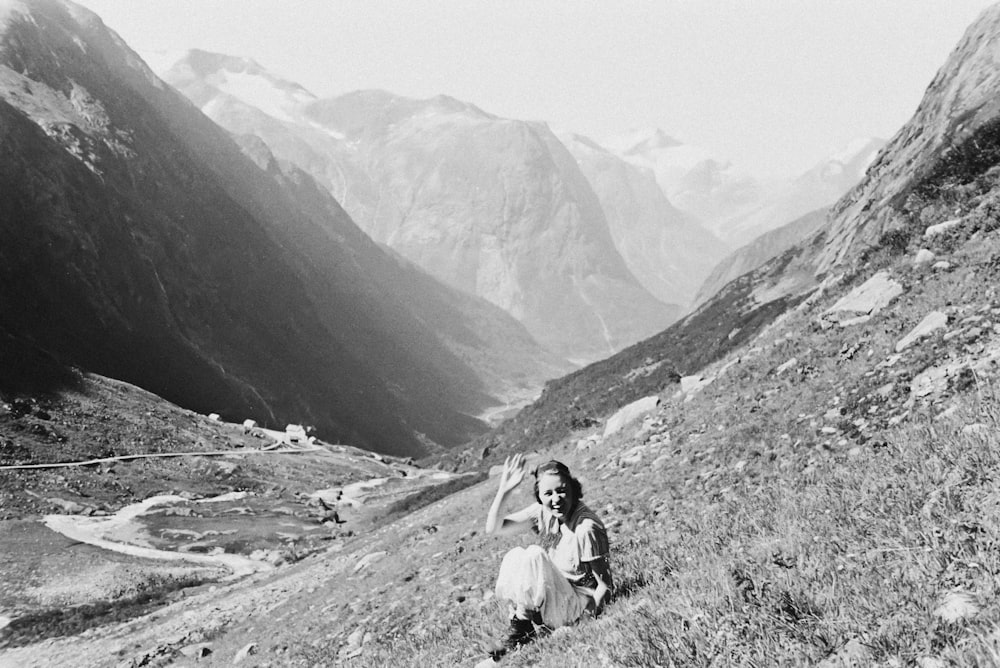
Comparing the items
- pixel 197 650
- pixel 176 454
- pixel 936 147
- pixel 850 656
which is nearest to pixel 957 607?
pixel 850 656

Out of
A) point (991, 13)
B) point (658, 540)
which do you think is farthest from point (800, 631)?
point (991, 13)

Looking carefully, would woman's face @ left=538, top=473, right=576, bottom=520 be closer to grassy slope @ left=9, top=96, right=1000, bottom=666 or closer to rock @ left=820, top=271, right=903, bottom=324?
grassy slope @ left=9, top=96, right=1000, bottom=666

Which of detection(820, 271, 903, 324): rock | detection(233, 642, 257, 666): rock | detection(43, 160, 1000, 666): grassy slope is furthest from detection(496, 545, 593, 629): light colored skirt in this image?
detection(820, 271, 903, 324): rock

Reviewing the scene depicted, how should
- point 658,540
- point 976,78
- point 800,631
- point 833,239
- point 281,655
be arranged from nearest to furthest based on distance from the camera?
point 800,631 < point 658,540 < point 281,655 < point 976,78 < point 833,239

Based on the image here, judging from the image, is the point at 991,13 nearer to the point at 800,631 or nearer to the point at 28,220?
the point at 800,631

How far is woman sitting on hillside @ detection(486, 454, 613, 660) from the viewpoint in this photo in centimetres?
608

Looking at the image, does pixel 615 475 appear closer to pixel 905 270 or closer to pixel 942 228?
pixel 905 270

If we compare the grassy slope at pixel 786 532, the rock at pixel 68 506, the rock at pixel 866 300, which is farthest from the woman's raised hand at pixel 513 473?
the rock at pixel 68 506

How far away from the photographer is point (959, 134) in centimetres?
2819

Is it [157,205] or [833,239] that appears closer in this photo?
[833,239]

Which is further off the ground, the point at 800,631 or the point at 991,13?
the point at 991,13

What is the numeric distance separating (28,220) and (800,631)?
4360 inches

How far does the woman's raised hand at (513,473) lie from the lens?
7418 millimetres

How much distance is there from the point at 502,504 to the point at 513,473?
446mm
